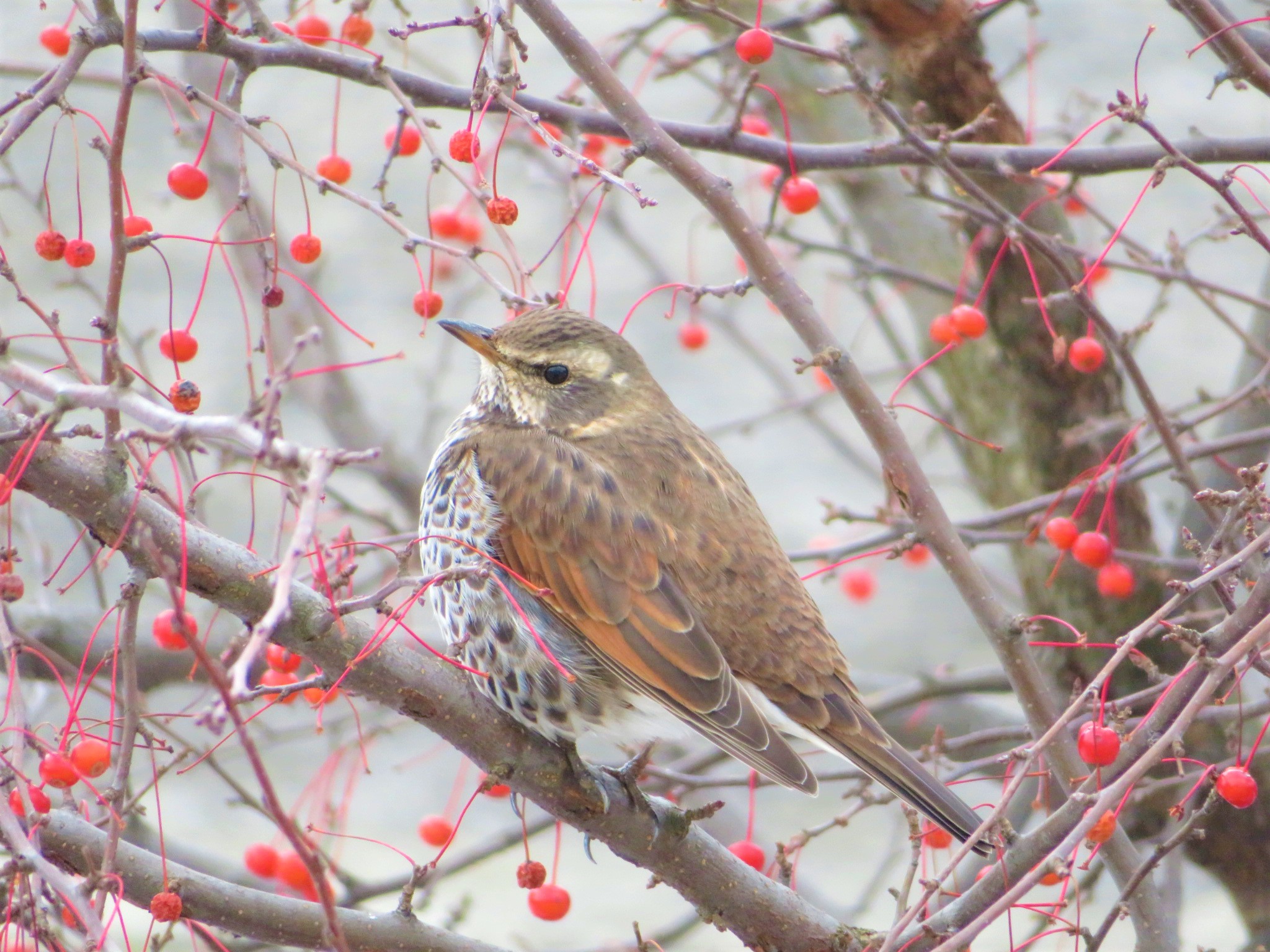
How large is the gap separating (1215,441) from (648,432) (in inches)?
57.3

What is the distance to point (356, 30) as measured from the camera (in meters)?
3.20

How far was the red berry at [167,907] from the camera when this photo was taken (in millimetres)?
2070

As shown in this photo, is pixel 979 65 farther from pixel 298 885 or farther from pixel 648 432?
pixel 298 885

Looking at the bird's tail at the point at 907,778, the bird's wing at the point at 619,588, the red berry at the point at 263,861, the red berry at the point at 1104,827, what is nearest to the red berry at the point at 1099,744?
the red berry at the point at 1104,827

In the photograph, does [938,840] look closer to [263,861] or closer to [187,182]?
[263,861]

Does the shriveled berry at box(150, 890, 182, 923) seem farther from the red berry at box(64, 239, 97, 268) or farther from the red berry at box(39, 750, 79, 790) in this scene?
the red berry at box(64, 239, 97, 268)

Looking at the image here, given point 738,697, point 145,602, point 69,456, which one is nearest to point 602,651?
point 738,697

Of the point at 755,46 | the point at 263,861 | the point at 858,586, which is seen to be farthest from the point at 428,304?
the point at 858,586

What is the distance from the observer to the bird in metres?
3.00

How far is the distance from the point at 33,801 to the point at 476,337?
1.52 meters

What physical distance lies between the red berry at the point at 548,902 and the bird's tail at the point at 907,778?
693mm

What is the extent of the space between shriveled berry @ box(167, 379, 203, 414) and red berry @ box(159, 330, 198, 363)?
38cm

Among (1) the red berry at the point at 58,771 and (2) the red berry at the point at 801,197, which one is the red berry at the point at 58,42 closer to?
(2) the red berry at the point at 801,197

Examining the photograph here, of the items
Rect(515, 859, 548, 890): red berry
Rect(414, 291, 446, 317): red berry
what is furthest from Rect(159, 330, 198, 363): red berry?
Rect(515, 859, 548, 890): red berry
